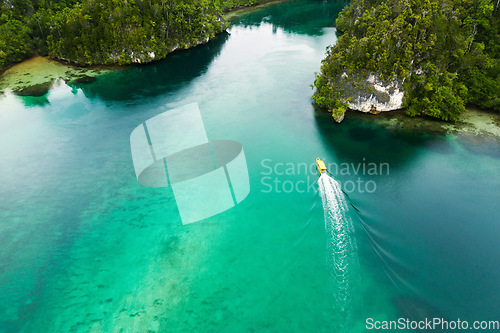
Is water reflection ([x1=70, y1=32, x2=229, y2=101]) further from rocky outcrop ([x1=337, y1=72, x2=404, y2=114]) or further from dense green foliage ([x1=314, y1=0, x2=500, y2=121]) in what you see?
rocky outcrop ([x1=337, y1=72, x2=404, y2=114])

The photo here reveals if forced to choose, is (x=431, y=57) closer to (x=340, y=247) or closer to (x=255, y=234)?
(x=340, y=247)

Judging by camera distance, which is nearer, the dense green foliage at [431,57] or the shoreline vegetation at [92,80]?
the shoreline vegetation at [92,80]

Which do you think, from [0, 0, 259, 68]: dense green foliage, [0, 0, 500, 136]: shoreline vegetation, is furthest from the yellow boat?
[0, 0, 259, 68]: dense green foliage

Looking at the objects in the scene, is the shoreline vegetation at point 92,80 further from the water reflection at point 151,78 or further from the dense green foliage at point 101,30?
the water reflection at point 151,78

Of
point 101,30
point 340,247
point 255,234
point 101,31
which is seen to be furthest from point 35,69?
point 340,247

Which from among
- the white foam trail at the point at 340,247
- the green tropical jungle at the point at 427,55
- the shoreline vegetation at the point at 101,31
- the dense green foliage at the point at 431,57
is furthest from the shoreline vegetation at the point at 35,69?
the white foam trail at the point at 340,247

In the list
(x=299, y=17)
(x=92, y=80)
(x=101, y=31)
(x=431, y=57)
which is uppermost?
(x=101, y=31)

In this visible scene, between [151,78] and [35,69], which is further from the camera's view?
[35,69]
